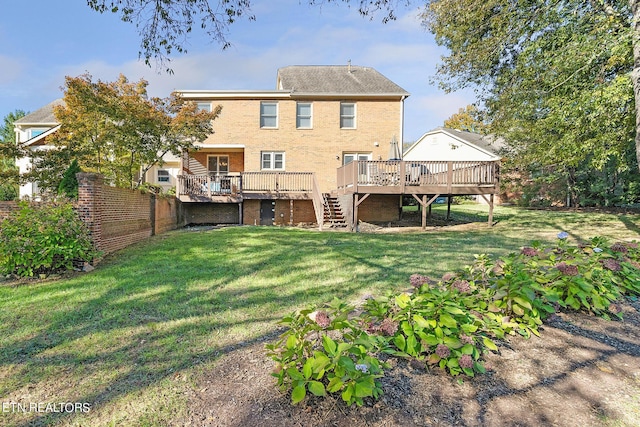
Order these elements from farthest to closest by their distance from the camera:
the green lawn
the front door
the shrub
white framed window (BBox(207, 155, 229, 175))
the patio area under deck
→ white framed window (BBox(207, 155, 229, 175)) → the front door → the patio area under deck → the shrub → the green lawn

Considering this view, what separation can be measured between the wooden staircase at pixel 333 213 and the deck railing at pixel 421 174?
161cm

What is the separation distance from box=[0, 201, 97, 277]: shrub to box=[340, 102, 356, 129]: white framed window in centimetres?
1328

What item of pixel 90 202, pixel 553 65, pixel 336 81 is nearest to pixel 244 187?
pixel 336 81

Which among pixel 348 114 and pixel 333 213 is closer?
pixel 333 213

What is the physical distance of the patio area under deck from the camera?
40.9 feet

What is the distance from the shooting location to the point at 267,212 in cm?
1622

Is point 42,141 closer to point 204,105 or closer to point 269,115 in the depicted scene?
point 204,105

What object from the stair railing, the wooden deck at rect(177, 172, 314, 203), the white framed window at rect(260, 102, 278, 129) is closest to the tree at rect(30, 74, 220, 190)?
the wooden deck at rect(177, 172, 314, 203)

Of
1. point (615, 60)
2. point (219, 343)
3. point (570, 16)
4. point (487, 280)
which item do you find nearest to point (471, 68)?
point (570, 16)

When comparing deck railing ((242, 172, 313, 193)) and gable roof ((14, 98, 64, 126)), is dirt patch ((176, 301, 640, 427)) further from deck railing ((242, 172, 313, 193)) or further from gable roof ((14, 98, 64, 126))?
gable roof ((14, 98, 64, 126))

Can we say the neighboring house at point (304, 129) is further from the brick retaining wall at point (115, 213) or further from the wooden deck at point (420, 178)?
the brick retaining wall at point (115, 213)

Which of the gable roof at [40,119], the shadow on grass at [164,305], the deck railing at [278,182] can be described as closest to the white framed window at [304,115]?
the deck railing at [278,182]

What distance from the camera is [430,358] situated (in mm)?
2455

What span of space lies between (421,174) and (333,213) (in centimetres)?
416
